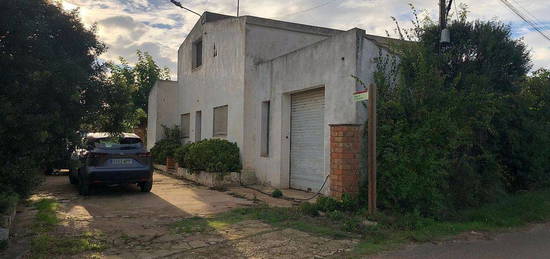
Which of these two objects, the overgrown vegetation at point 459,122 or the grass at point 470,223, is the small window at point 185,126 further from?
the grass at point 470,223

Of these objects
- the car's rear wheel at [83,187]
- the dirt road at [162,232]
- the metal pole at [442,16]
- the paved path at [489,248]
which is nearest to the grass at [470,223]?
the paved path at [489,248]

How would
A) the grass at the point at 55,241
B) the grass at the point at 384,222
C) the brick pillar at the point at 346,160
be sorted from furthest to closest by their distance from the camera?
the brick pillar at the point at 346,160 → the grass at the point at 384,222 → the grass at the point at 55,241

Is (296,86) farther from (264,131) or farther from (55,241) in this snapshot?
(55,241)

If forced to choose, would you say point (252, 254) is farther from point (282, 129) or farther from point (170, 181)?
point (170, 181)

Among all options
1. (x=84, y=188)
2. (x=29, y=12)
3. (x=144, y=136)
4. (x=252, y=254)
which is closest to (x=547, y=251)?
(x=252, y=254)

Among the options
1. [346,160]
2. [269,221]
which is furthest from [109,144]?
[346,160]

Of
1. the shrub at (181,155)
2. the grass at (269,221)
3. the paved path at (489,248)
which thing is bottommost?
the paved path at (489,248)

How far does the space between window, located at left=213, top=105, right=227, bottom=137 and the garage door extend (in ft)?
12.7

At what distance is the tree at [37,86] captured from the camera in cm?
577

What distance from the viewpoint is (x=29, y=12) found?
19.8ft

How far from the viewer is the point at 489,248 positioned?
5691 millimetres

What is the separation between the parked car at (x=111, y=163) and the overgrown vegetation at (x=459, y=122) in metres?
5.61

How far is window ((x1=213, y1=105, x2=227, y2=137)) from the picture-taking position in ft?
46.2

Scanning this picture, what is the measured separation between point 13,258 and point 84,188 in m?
4.98
